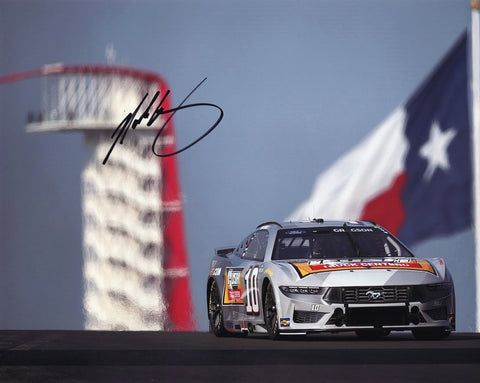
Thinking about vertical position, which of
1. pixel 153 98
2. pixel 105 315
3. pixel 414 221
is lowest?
pixel 105 315

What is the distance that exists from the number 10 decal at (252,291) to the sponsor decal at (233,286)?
221 mm

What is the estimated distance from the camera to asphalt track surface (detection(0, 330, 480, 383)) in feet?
32.7

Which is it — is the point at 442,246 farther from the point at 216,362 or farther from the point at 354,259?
the point at 216,362

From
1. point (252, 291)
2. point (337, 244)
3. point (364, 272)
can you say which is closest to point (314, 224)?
point (337, 244)

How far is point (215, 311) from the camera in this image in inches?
613

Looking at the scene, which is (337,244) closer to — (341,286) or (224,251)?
(341,286)

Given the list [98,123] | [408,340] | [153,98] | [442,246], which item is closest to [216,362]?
[408,340]

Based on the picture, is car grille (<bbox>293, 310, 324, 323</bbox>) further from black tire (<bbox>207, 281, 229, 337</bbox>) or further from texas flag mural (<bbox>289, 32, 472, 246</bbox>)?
texas flag mural (<bbox>289, 32, 472, 246</bbox>)

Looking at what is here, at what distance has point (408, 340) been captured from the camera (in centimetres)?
1377

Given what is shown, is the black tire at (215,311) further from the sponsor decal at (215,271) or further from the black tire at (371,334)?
the black tire at (371,334)

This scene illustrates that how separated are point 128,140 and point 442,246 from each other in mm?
5279

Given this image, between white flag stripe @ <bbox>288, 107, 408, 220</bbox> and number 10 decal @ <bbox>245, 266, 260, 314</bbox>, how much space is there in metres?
7.40

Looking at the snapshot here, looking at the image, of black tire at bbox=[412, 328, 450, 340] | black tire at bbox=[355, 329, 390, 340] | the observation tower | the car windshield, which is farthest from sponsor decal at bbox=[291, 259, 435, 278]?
the observation tower

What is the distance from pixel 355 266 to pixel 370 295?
358mm
